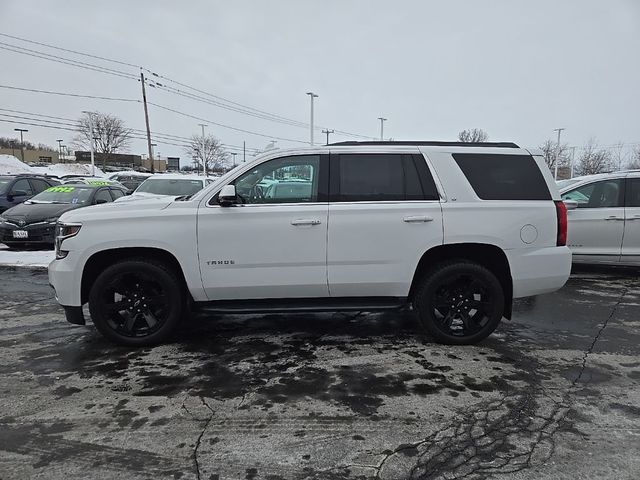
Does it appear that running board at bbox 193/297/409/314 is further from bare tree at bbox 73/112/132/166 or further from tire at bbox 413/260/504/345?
bare tree at bbox 73/112/132/166

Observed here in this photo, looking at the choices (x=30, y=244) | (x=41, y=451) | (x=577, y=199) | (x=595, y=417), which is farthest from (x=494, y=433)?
(x=30, y=244)

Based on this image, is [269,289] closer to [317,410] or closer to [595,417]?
[317,410]

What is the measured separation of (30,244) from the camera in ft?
35.6

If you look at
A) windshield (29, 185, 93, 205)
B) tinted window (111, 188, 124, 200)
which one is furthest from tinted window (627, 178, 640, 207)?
tinted window (111, 188, 124, 200)

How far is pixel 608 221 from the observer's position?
7438 mm

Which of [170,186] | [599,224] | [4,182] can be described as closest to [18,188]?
[4,182]

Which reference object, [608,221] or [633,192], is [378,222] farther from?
[633,192]

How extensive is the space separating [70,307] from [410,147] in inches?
145

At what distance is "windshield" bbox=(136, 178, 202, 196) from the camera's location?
1170 centimetres

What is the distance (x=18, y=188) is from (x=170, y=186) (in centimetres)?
518

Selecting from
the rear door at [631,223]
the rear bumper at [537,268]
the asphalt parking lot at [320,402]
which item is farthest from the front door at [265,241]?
the rear door at [631,223]

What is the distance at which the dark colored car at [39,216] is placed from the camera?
32.5ft

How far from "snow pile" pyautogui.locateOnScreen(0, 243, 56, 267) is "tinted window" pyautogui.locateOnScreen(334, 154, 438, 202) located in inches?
273

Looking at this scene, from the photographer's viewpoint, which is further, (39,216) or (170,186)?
(170,186)
